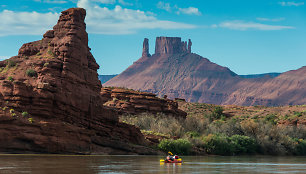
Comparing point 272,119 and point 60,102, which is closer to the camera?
point 60,102

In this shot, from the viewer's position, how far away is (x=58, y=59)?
53.3 meters

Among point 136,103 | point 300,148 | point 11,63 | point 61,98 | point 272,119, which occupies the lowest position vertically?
point 300,148

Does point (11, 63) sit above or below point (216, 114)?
above

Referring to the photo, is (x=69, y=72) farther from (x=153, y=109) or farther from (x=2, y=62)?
(x=153, y=109)

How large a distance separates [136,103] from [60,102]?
37.7m

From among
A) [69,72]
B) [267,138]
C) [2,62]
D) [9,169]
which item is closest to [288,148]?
[267,138]

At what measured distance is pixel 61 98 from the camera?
Result: 50.3m

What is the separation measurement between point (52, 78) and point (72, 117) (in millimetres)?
4774

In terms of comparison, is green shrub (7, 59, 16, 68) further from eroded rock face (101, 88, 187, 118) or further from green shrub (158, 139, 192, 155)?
eroded rock face (101, 88, 187, 118)

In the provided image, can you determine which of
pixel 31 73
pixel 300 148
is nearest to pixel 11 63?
pixel 31 73

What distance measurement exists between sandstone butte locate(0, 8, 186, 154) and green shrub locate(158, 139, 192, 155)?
8.00ft

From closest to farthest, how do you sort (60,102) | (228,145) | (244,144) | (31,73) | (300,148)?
(60,102), (31,73), (228,145), (244,144), (300,148)

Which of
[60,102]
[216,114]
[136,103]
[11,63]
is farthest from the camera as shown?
[216,114]

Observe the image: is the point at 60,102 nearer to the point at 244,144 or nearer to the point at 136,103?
the point at 244,144
